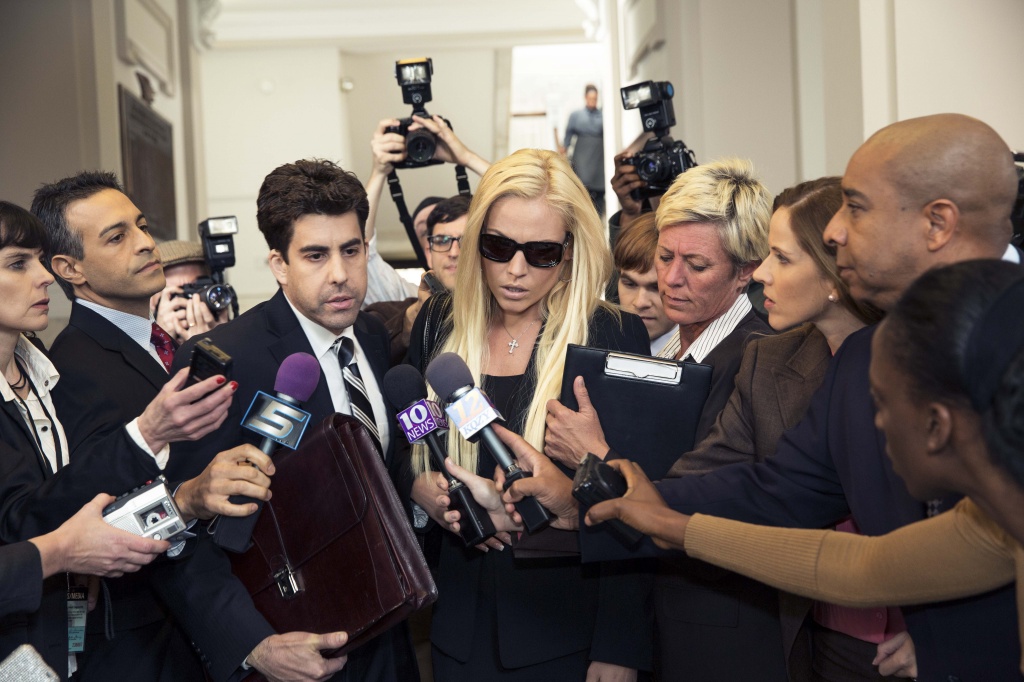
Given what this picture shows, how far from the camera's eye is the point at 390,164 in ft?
14.1

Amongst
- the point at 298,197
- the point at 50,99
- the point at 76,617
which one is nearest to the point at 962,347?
the point at 298,197

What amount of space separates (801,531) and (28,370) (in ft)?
Result: 6.45

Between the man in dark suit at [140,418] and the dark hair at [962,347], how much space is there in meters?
1.32

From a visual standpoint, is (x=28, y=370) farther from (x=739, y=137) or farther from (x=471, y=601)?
(x=739, y=137)

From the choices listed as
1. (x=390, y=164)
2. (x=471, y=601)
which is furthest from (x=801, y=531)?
(x=390, y=164)

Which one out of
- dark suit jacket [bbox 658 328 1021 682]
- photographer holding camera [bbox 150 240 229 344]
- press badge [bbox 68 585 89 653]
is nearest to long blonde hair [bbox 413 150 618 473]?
dark suit jacket [bbox 658 328 1021 682]

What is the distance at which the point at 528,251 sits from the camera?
A: 2.87 m

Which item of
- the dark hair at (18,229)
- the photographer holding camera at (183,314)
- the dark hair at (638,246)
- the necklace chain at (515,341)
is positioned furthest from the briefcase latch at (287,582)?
the photographer holding camera at (183,314)

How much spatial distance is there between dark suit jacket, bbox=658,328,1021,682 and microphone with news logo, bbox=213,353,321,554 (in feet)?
2.82

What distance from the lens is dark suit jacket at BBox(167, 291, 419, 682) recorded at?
2.59m

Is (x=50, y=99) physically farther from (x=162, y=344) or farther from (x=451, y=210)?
(x=162, y=344)

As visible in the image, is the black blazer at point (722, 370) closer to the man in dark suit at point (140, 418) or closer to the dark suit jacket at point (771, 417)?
the dark suit jacket at point (771, 417)

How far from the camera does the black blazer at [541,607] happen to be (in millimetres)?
2666

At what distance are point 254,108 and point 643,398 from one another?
43.5 ft
